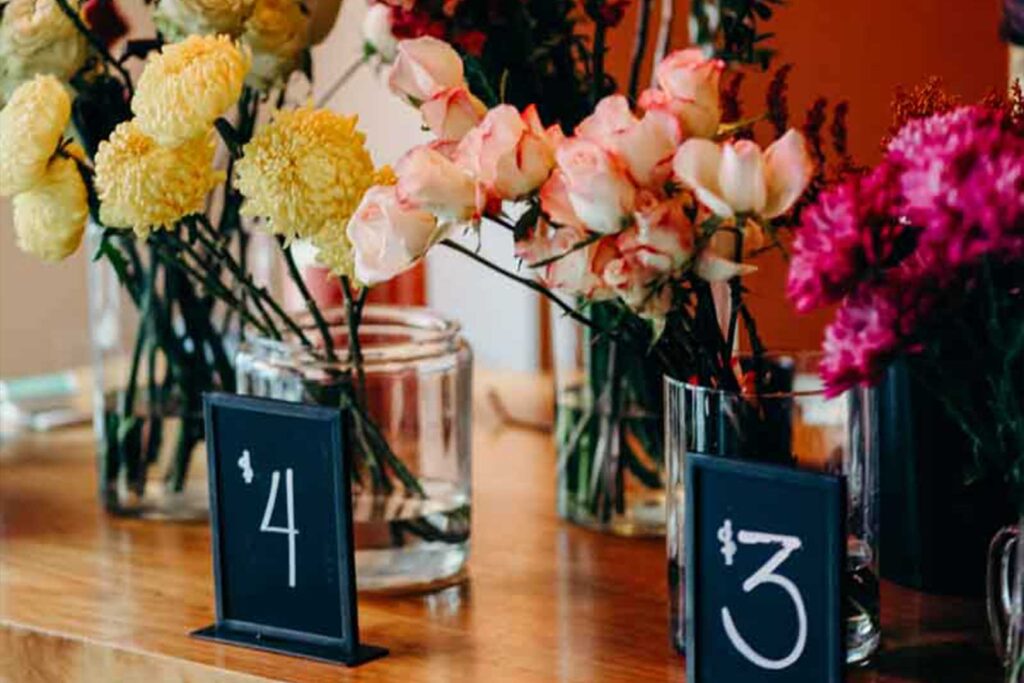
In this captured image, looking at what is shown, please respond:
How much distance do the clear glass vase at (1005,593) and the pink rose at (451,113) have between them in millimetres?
374

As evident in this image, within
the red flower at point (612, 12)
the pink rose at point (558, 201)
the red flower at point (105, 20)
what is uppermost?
the red flower at point (105, 20)

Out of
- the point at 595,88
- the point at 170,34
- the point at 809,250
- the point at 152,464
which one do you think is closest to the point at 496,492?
the point at 152,464

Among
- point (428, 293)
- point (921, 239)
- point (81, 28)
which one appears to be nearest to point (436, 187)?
point (921, 239)

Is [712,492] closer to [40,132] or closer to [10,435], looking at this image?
[40,132]

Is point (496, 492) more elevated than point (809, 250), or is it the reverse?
point (809, 250)

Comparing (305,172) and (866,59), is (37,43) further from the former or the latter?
(866,59)

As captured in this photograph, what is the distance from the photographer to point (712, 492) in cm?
103

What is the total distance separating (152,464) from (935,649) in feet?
2.34

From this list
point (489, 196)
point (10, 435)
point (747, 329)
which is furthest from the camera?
point (10, 435)

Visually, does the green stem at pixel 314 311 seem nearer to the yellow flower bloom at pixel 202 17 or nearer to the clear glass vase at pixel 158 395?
the yellow flower bloom at pixel 202 17

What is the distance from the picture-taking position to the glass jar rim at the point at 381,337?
1357 mm

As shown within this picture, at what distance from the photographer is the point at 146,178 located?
4.00 ft

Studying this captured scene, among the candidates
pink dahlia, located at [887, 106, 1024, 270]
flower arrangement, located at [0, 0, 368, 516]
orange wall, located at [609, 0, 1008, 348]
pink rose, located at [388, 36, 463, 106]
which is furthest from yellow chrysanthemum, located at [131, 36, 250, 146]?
orange wall, located at [609, 0, 1008, 348]

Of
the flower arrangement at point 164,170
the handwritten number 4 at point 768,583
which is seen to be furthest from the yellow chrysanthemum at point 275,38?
the handwritten number 4 at point 768,583
